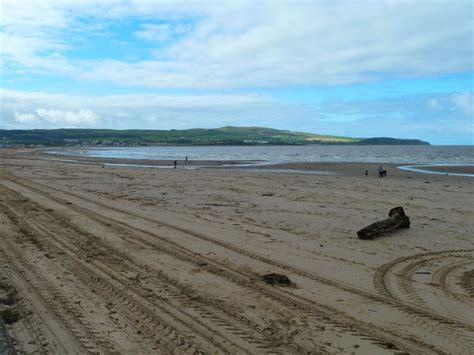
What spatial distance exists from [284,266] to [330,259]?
1190 millimetres

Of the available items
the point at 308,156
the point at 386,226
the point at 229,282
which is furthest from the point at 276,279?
the point at 308,156

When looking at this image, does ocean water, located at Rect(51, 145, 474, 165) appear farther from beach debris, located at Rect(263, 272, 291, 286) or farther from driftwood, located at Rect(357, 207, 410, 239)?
beach debris, located at Rect(263, 272, 291, 286)

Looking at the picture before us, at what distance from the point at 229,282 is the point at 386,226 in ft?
18.9

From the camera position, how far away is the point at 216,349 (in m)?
4.49

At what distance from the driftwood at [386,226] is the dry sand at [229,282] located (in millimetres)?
215

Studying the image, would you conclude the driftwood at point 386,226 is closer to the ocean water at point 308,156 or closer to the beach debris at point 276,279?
the beach debris at point 276,279

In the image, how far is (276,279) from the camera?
6805mm

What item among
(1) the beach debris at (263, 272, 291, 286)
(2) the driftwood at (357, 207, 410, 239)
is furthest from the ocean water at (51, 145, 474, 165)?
(1) the beach debris at (263, 272, 291, 286)

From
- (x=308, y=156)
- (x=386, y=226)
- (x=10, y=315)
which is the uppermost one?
(x=308, y=156)

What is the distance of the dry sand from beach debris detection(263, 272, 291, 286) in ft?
0.44

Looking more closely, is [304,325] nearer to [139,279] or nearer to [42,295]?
[139,279]

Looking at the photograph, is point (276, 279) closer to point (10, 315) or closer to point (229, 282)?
point (229, 282)

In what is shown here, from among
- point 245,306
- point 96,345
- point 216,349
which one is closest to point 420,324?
point 245,306

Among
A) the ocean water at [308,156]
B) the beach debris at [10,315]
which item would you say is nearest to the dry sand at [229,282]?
the beach debris at [10,315]
